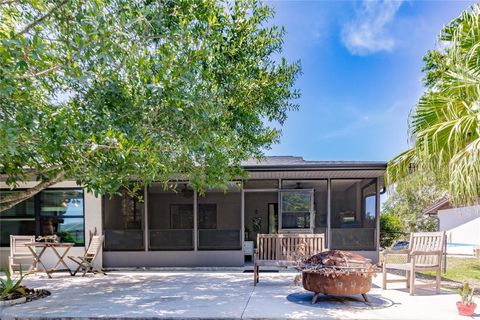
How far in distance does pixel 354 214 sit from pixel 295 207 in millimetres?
1973

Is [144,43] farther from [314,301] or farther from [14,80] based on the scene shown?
[314,301]

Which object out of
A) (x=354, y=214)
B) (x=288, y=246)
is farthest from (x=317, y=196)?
(x=288, y=246)

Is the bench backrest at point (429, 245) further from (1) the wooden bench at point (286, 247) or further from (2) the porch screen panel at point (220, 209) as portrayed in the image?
(2) the porch screen panel at point (220, 209)

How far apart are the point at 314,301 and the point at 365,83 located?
36.3 ft

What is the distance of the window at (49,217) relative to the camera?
8562 millimetres

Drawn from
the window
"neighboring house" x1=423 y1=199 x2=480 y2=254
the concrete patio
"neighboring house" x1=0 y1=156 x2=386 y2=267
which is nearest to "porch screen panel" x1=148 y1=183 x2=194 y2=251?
"neighboring house" x1=0 y1=156 x2=386 y2=267

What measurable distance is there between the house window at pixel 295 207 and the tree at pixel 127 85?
3373mm

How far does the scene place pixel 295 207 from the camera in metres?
8.84

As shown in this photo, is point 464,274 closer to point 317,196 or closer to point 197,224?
point 317,196

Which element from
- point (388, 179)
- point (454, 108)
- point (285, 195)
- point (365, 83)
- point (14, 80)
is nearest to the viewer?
point (14, 80)

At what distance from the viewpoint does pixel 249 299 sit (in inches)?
207

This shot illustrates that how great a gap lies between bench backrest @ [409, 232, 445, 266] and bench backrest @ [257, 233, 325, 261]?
1.71 metres

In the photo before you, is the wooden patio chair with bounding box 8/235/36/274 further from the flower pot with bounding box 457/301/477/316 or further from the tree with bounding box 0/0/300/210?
the flower pot with bounding box 457/301/477/316

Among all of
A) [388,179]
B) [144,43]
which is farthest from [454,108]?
[144,43]
